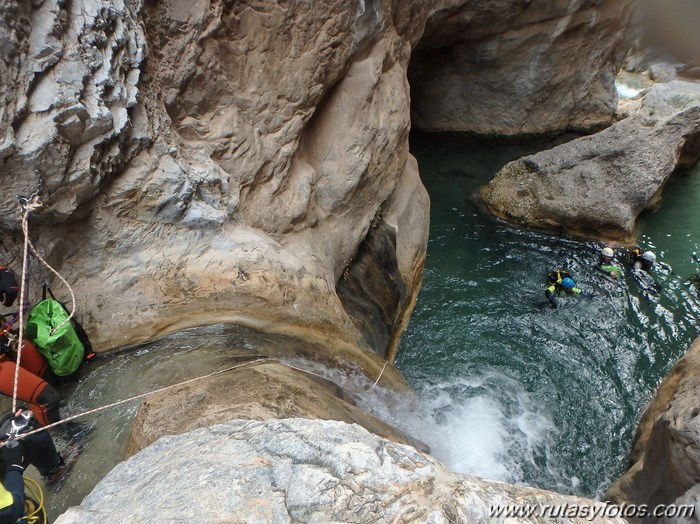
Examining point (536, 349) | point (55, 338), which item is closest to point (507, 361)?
point (536, 349)

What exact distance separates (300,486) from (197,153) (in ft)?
14.0

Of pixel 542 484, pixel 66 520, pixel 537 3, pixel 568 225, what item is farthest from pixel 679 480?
pixel 537 3

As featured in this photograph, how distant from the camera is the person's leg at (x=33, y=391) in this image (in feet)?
11.5

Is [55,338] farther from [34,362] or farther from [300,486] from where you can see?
[300,486]

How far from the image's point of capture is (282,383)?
4043 mm

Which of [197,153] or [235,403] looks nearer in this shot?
[235,403]

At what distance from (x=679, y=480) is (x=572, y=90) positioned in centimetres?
1373

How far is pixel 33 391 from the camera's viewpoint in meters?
3.63

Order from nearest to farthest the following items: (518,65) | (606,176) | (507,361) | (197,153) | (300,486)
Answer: (300,486) → (197,153) → (507,361) → (606,176) → (518,65)

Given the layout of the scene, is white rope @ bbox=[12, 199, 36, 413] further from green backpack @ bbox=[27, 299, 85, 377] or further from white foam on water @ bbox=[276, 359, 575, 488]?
white foam on water @ bbox=[276, 359, 575, 488]

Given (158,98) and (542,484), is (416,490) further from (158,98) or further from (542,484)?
(158,98)

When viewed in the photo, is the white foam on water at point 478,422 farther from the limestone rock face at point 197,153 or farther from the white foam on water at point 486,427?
the limestone rock face at point 197,153

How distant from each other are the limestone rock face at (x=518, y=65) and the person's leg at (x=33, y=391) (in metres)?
11.2

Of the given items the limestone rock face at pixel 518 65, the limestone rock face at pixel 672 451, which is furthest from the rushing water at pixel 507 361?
the limestone rock face at pixel 518 65
